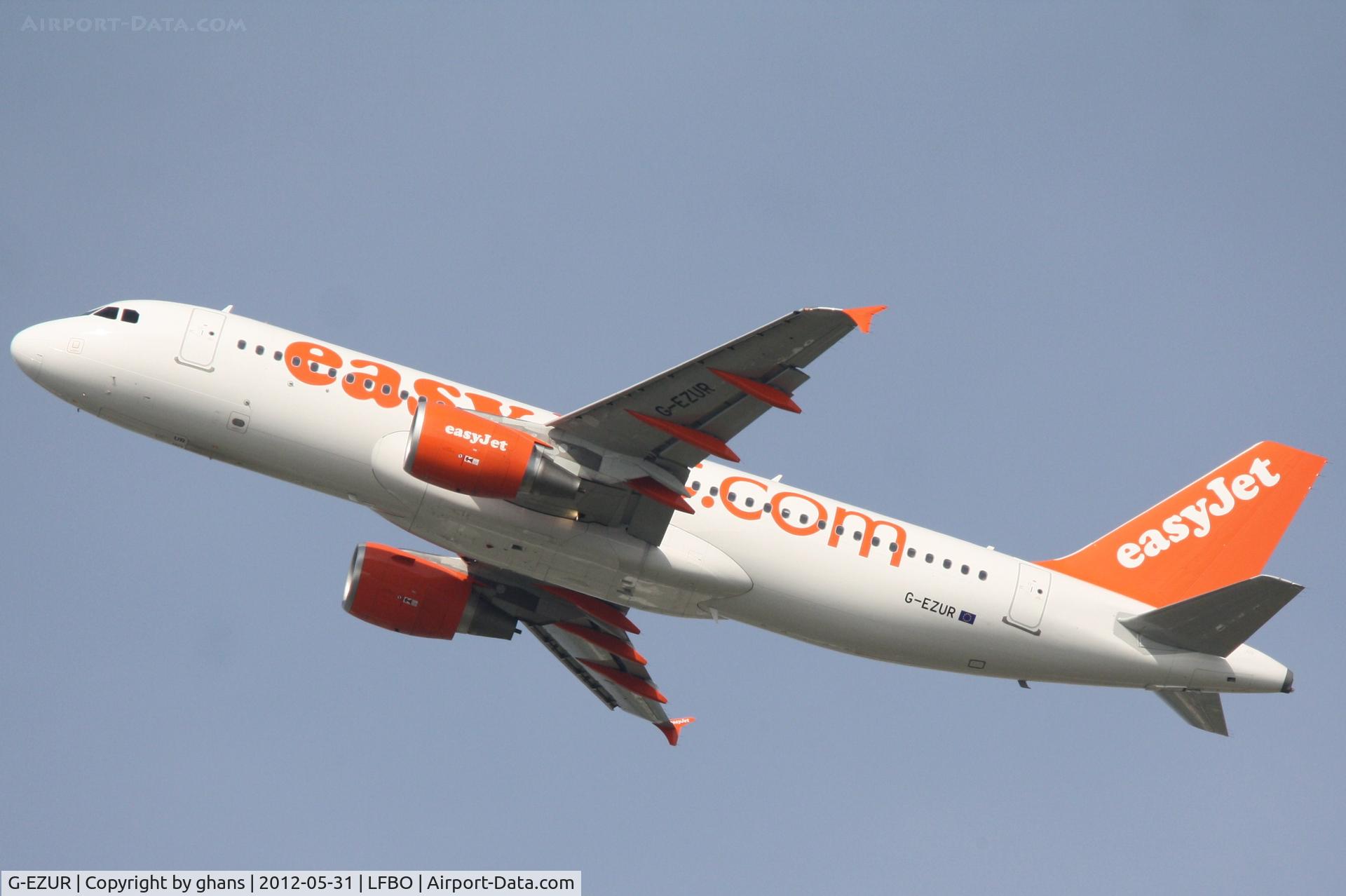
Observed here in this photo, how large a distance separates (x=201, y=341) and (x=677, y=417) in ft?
37.2

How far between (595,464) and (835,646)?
781cm

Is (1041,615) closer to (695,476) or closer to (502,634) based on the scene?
(695,476)

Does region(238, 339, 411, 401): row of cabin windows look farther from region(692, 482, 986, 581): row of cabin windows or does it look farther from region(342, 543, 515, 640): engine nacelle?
Answer: region(692, 482, 986, 581): row of cabin windows

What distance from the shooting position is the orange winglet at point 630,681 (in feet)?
132

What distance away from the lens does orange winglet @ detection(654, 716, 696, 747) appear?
40.8 meters

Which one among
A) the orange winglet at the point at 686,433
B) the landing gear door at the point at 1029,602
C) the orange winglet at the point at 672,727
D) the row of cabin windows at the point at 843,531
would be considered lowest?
the orange winglet at the point at 672,727

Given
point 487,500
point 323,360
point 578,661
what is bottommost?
point 578,661

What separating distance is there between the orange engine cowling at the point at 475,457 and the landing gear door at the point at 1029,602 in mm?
11726

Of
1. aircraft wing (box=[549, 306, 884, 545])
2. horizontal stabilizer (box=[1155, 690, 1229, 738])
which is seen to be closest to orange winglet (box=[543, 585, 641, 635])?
aircraft wing (box=[549, 306, 884, 545])

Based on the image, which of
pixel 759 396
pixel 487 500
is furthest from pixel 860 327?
pixel 487 500

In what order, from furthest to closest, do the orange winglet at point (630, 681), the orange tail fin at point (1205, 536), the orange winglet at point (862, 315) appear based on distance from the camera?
1. the orange winglet at point (630, 681)
2. the orange tail fin at point (1205, 536)
3. the orange winglet at point (862, 315)

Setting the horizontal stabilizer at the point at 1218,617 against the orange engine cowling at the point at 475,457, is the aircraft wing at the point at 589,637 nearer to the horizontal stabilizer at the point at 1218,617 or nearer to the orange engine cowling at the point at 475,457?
the orange engine cowling at the point at 475,457

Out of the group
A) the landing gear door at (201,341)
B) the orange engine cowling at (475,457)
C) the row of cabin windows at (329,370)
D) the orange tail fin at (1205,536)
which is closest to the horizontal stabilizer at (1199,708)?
the orange tail fin at (1205,536)

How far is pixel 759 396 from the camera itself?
29375 millimetres
